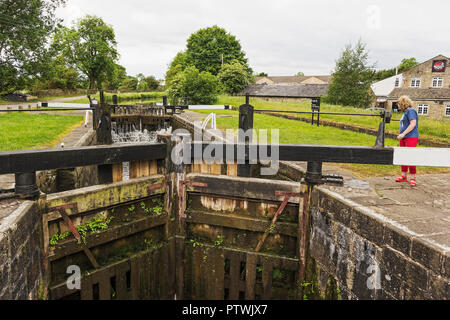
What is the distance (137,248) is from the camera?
471 cm

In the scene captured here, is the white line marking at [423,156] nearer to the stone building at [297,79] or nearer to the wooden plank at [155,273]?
the wooden plank at [155,273]

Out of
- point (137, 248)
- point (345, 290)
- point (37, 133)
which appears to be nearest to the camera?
point (345, 290)

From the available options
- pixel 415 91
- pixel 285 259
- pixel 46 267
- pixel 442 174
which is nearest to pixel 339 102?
pixel 415 91

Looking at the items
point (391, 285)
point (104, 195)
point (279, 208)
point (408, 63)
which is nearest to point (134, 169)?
point (104, 195)

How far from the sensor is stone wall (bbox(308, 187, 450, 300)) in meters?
2.45

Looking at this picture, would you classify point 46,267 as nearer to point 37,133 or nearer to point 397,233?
point 397,233

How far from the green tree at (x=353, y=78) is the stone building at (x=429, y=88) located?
5652mm

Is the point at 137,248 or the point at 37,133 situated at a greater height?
the point at 37,133

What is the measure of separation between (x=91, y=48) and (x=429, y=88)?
41.6m

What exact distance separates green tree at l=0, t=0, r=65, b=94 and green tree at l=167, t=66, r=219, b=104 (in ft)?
29.4

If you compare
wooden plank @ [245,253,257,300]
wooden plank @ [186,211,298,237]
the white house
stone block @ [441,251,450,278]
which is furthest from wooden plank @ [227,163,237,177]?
the white house
